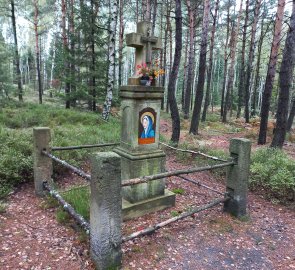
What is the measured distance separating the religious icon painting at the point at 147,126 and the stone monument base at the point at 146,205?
116 cm

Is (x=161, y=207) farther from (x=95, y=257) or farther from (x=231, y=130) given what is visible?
(x=231, y=130)

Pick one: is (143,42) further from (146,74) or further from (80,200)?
(80,200)

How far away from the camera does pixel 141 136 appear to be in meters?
4.89

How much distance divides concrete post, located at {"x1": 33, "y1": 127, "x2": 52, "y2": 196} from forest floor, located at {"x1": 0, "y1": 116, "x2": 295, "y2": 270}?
36 cm

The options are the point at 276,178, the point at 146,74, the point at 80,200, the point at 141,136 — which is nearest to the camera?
the point at 80,200

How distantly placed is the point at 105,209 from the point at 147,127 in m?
2.15

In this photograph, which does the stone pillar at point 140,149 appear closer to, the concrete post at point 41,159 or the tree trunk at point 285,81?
the concrete post at point 41,159

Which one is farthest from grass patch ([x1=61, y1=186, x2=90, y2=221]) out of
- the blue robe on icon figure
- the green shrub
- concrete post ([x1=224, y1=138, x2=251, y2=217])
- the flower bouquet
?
the green shrub

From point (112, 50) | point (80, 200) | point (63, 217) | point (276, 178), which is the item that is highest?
point (112, 50)

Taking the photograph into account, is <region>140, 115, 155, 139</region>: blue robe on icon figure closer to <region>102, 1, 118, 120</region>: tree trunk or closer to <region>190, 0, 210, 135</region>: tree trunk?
<region>190, 0, 210, 135</region>: tree trunk

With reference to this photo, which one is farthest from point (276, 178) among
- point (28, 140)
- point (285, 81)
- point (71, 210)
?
point (28, 140)

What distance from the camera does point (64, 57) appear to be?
16.6 metres

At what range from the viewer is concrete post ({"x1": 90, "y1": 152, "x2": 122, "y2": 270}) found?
3.11m

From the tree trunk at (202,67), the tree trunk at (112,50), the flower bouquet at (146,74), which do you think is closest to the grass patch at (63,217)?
the flower bouquet at (146,74)
